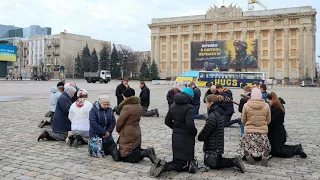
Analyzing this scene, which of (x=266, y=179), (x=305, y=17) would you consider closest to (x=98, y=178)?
(x=266, y=179)

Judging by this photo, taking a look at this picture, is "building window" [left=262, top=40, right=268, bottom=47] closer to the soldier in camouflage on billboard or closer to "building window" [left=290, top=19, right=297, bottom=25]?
"building window" [left=290, top=19, right=297, bottom=25]

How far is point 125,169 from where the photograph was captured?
610cm

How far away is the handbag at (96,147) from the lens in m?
6.93

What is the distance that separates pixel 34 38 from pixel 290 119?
343ft

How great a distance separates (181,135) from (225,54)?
69.0m

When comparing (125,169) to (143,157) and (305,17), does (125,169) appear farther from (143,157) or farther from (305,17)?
(305,17)

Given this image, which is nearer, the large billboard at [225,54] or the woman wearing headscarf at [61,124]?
the woman wearing headscarf at [61,124]

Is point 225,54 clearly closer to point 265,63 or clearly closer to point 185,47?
point 265,63

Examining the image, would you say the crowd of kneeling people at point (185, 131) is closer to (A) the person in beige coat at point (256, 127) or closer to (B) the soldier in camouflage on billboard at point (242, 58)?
(A) the person in beige coat at point (256, 127)

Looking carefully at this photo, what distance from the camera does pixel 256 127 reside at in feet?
21.5

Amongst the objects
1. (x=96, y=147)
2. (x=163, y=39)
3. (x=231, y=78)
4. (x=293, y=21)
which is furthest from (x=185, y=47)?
(x=96, y=147)

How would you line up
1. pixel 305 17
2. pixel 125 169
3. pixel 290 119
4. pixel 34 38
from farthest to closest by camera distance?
pixel 34 38, pixel 305 17, pixel 290 119, pixel 125 169

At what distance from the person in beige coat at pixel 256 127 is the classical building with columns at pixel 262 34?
73572 millimetres

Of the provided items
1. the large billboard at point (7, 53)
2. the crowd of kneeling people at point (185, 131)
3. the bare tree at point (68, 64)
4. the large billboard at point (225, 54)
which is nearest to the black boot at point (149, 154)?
the crowd of kneeling people at point (185, 131)
